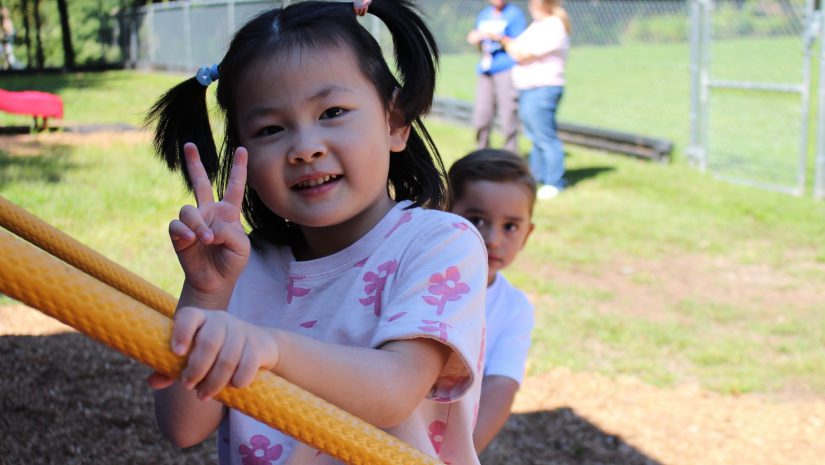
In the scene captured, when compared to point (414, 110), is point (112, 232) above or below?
below

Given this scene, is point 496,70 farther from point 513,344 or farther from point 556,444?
point 513,344

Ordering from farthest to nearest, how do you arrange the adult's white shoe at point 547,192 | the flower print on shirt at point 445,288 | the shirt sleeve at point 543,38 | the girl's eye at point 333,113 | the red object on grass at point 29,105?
the red object on grass at point 29,105, the adult's white shoe at point 547,192, the shirt sleeve at point 543,38, the girl's eye at point 333,113, the flower print on shirt at point 445,288

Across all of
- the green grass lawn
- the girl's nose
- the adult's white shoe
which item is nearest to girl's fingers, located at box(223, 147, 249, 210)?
the girl's nose

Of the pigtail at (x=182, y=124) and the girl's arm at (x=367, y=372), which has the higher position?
the pigtail at (x=182, y=124)


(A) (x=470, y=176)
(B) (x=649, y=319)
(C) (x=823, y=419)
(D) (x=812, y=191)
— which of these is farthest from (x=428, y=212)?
(D) (x=812, y=191)

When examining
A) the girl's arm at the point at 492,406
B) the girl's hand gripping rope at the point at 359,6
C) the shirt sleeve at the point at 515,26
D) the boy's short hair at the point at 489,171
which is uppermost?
the girl's hand gripping rope at the point at 359,6

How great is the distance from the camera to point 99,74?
21828 mm

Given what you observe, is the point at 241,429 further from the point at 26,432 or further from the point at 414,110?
the point at 26,432

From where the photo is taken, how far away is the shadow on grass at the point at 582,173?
892 centimetres

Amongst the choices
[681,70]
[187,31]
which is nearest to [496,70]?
[681,70]

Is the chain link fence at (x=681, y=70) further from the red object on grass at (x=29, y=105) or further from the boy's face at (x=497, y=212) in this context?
the boy's face at (x=497, y=212)

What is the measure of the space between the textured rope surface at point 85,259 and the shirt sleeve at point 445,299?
39cm

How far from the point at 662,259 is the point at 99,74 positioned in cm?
1811

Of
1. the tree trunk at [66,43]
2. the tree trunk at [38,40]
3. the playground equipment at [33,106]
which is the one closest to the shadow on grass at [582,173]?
the playground equipment at [33,106]
